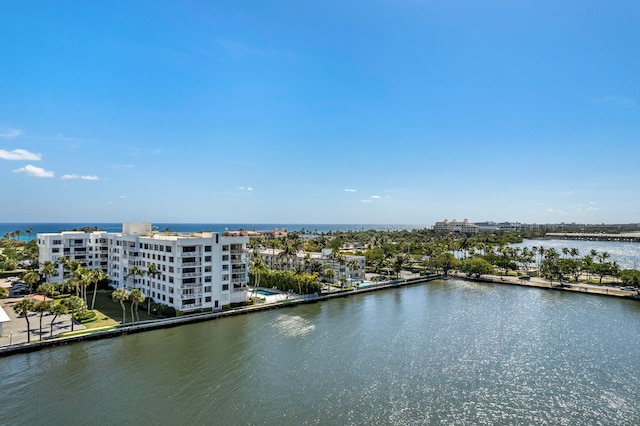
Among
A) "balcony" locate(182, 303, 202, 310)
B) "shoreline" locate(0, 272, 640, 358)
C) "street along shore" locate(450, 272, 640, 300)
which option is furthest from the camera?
"street along shore" locate(450, 272, 640, 300)

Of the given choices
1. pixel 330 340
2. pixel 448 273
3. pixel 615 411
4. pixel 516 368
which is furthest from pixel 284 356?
pixel 448 273

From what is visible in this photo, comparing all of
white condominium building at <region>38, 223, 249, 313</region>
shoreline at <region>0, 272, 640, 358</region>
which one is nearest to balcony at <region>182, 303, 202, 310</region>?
white condominium building at <region>38, 223, 249, 313</region>

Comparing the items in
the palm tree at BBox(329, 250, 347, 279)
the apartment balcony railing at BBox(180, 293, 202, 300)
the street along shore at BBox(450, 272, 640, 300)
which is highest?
the palm tree at BBox(329, 250, 347, 279)

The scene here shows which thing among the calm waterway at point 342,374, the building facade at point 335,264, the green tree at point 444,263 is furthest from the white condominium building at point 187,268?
the green tree at point 444,263

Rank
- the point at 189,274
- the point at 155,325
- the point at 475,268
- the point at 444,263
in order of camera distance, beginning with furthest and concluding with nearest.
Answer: the point at 444,263, the point at 475,268, the point at 189,274, the point at 155,325

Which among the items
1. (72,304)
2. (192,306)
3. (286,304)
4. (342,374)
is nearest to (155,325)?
(192,306)

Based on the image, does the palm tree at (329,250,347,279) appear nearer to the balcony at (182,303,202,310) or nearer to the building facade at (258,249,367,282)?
the building facade at (258,249,367,282)

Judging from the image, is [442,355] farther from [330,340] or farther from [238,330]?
[238,330]

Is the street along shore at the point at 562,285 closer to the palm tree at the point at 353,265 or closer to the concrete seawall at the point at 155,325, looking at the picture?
the palm tree at the point at 353,265

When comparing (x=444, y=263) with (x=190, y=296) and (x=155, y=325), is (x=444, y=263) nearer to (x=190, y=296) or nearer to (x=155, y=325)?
(x=190, y=296)
